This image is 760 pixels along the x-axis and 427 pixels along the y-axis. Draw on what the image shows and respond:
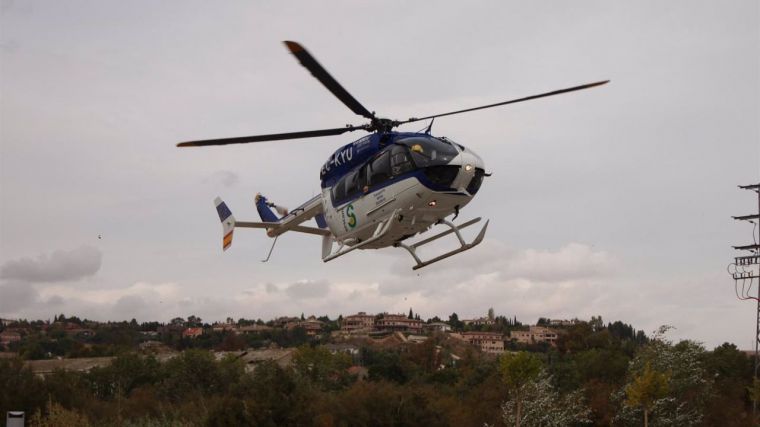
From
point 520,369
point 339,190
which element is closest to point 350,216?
point 339,190

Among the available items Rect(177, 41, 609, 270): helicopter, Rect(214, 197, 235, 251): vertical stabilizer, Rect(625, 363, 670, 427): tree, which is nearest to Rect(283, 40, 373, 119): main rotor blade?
Rect(177, 41, 609, 270): helicopter

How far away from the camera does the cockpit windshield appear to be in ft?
70.9

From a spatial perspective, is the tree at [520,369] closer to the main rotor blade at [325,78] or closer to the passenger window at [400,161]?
the main rotor blade at [325,78]

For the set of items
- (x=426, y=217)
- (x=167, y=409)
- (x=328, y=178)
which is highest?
(x=328, y=178)

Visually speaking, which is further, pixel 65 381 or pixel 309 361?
pixel 309 361

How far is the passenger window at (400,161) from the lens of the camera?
2192 centimetres

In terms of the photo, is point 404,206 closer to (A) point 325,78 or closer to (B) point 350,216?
(B) point 350,216

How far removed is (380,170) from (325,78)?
3360 mm

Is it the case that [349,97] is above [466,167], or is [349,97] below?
above

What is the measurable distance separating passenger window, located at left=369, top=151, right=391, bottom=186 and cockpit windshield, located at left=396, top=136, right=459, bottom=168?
793 millimetres

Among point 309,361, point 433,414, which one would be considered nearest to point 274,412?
point 433,414

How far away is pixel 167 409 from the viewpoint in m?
64.6

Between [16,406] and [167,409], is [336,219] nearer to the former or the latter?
[16,406]

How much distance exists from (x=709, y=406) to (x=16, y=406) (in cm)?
4261
